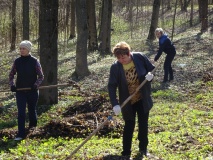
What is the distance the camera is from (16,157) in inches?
271

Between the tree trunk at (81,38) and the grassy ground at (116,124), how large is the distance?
57 centimetres

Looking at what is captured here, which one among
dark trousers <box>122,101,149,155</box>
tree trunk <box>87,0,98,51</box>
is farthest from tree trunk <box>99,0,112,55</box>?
dark trousers <box>122,101,149,155</box>

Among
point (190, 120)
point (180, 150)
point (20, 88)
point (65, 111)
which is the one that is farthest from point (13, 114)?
point (180, 150)

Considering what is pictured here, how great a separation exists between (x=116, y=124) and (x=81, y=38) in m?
8.60

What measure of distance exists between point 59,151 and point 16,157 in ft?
2.69

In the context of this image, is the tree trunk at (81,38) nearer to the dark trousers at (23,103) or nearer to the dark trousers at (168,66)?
the dark trousers at (168,66)

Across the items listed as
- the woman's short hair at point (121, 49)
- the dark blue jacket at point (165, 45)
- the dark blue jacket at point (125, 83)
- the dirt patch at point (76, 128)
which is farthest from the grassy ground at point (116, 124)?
the woman's short hair at point (121, 49)

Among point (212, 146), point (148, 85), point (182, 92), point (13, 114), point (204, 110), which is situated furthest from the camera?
point (182, 92)

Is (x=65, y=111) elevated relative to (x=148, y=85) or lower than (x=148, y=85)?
lower

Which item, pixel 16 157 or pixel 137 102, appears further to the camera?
pixel 16 157

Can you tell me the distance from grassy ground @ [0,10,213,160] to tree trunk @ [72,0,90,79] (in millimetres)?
573

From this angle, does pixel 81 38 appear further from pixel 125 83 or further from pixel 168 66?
pixel 125 83

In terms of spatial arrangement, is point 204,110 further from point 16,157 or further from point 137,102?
point 16,157

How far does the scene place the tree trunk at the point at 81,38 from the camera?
1609 centimetres
